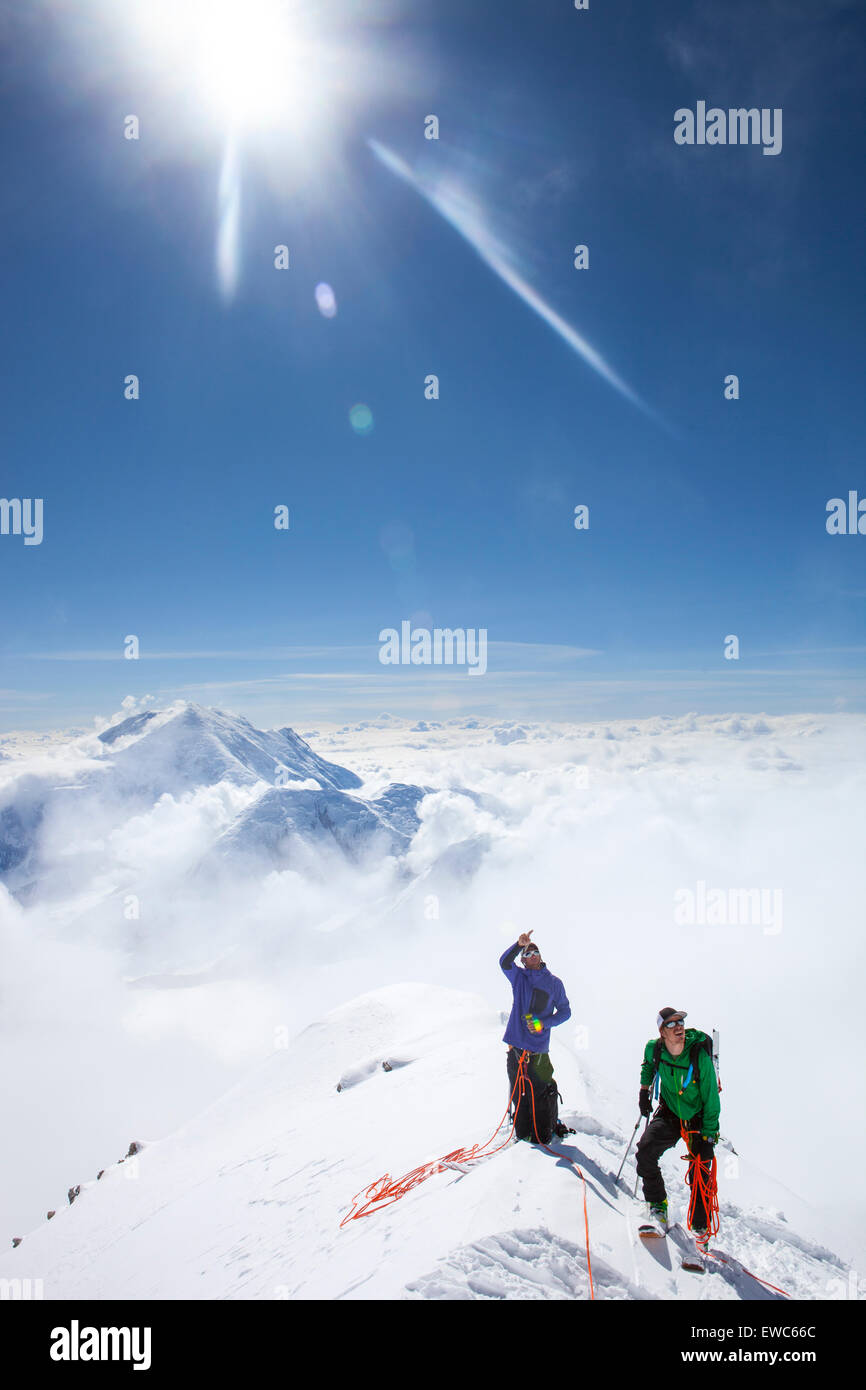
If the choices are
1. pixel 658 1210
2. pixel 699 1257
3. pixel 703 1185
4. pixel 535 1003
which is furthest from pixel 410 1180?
pixel 703 1185

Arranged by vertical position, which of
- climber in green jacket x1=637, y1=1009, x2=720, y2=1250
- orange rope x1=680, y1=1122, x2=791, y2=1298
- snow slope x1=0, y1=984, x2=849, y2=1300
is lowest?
snow slope x1=0, y1=984, x2=849, y2=1300

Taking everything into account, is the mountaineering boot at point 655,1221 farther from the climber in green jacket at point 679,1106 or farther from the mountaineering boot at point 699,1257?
the mountaineering boot at point 699,1257

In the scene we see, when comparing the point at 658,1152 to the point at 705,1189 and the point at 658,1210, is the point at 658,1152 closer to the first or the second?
the point at 705,1189

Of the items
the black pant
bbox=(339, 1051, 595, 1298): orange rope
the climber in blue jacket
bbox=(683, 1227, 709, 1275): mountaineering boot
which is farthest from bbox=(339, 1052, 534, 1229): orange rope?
bbox=(683, 1227, 709, 1275): mountaineering boot

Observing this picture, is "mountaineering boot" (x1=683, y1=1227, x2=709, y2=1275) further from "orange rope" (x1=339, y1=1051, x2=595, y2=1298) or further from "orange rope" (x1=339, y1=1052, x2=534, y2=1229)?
"orange rope" (x1=339, y1=1052, x2=534, y2=1229)

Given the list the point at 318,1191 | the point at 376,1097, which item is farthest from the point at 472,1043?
the point at 318,1191

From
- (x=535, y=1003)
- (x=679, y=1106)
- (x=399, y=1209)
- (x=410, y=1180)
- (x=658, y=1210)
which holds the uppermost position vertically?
(x=535, y=1003)

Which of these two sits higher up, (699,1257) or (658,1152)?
(658,1152)
